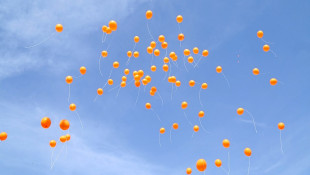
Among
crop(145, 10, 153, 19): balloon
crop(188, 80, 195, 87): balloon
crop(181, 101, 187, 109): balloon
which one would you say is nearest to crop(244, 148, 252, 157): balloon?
crop(181, 101, 187, 109): balloon

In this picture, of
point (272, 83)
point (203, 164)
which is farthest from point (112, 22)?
point (272, 83)

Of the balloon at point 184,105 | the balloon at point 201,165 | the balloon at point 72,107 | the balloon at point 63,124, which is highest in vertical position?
the balloon at point 184,105

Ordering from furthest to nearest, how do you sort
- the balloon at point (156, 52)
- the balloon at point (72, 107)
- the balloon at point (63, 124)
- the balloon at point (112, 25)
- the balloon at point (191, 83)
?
the balloon at point (191, 83) < the balloon at point (156, 52) < the balloon at point (72, 107) < the balloon at point (112, 25) < the balloon at point (63, 124)

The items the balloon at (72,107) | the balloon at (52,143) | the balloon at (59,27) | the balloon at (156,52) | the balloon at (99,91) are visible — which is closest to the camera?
the balloon at (59,27)

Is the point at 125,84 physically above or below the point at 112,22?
below

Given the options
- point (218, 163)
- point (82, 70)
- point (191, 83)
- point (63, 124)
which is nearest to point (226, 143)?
point (218, 163)

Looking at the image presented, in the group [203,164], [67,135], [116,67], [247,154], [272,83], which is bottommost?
[203,164]

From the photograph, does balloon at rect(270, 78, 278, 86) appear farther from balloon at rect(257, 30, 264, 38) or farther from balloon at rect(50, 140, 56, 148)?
balloon at rect(50, 140, 56, 148)

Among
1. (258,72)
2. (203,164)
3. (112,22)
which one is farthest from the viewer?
(258,72)

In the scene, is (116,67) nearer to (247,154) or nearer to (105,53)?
(105,53)

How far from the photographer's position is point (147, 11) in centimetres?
980

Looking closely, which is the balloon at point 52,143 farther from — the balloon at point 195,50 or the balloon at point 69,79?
the balloon at point 195,50

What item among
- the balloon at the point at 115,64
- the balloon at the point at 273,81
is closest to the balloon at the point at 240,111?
the balloon at the point at 273,81

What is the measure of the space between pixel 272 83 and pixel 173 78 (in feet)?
11.4
